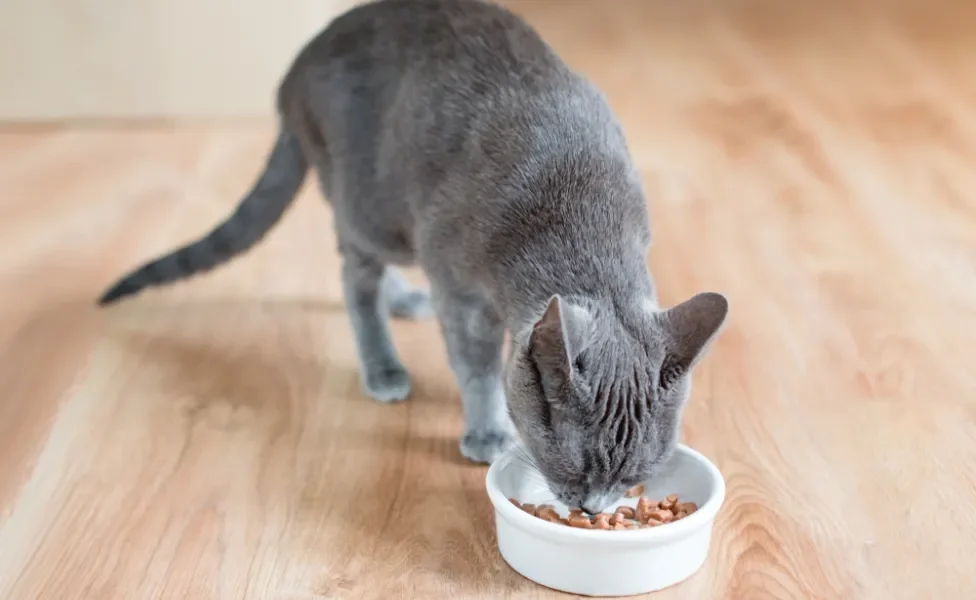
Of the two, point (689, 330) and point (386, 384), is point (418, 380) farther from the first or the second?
point (689, 330)

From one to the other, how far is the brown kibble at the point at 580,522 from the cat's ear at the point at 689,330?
0.69ft

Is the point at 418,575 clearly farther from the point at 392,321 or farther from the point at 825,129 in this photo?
the point at 825,129

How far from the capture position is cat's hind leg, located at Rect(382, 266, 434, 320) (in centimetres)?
231

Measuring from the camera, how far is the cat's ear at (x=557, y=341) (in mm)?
1362

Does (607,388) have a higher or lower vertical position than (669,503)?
higher

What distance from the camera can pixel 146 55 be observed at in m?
3.35

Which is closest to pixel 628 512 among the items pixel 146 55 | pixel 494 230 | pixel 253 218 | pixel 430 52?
pixel 494 230

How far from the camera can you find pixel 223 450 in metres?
1.88

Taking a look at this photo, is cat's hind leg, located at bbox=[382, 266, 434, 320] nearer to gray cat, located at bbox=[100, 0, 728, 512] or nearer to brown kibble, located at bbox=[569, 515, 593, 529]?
gray cat, located at bbox=[100, 0, 728, 512]

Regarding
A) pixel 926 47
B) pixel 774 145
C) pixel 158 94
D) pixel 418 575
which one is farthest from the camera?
pixel 926 47

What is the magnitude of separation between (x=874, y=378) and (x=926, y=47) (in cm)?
228

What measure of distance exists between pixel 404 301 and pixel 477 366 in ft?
1.80

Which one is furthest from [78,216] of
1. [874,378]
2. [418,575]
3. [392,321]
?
[874,378]

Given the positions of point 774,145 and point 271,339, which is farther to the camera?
point 774,145
